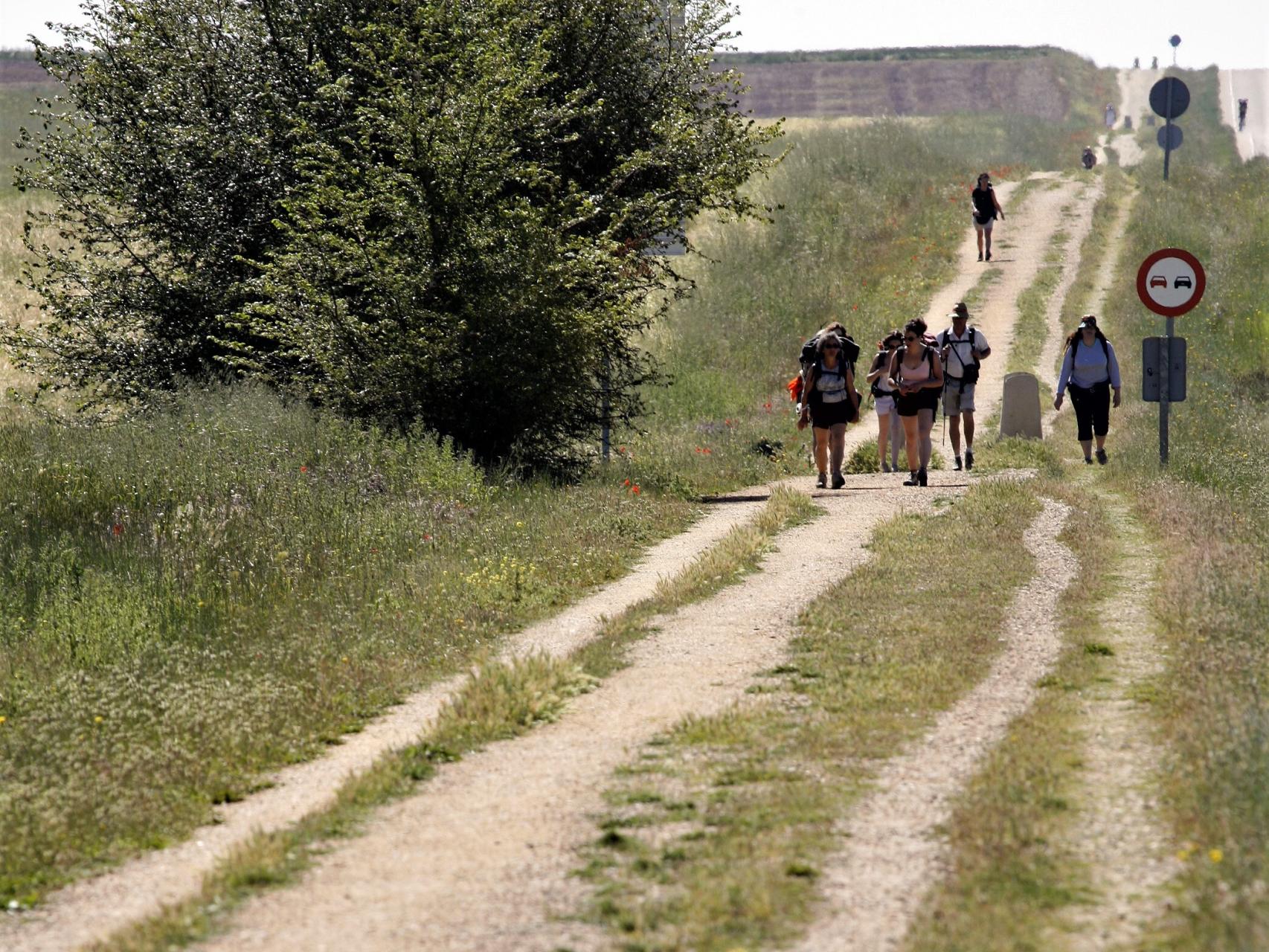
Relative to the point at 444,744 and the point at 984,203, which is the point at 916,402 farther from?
the point at 984,203

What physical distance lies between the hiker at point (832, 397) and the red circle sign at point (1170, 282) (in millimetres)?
2984

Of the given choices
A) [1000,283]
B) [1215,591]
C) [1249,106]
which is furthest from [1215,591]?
[1249,106]

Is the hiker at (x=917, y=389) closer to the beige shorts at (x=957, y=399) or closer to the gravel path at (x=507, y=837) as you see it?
the beige shorts at (x=957, y=399)

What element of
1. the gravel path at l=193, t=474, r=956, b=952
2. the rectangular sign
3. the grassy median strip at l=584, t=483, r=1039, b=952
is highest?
the rectangular sign

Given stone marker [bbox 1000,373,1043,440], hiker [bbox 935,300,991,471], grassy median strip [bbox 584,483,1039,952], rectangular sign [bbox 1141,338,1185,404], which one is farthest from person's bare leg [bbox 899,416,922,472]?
grassy median strip [bbox 584,483,1039,952]

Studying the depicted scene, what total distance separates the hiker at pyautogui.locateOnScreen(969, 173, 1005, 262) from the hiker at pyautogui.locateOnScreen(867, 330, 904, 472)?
15800 mm

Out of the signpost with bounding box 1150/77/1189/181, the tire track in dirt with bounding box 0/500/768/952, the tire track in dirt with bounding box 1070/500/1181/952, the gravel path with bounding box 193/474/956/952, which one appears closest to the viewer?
the tire track in dirt with bounding box 1070/500/1181/952

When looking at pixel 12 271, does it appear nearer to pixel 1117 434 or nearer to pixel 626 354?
pixel 626 354

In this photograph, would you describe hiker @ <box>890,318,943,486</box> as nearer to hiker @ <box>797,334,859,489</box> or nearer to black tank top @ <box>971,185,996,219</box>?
hiker @ <box>797,334,859,489</box>

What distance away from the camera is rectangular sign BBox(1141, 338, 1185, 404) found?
51.5ft

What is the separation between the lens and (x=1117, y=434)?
20.4 m

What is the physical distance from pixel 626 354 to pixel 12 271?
71.3 feet

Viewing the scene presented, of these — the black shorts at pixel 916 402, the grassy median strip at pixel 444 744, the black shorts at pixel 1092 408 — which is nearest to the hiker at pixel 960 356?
the black shorts at pixel 916 402

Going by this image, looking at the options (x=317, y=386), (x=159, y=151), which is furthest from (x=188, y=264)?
(x=317, y=386)
